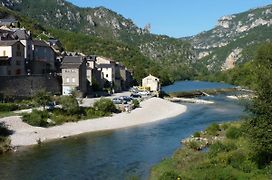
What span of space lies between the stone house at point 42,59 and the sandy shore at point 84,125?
20.0 meters

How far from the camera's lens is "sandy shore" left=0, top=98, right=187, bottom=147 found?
52656 millimetres

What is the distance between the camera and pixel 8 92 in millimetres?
67562

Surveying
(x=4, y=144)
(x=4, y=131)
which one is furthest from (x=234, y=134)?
(x=4, y=131)

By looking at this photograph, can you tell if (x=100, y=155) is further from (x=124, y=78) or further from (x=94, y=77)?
(x=124, y=78)

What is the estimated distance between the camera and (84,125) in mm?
61906

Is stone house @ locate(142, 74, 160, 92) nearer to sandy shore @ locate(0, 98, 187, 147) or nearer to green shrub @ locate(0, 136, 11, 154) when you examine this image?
sandy shore @ locate(0, 98, 187, 147)

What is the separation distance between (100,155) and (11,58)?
122ft

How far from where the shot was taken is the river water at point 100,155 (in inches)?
1458

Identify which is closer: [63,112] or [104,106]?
[63,112]

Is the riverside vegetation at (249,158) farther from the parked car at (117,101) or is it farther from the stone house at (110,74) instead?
the stone house at (110,74)

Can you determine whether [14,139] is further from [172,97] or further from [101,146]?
[172,97]

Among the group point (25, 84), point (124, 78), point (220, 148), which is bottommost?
point (220, 148)

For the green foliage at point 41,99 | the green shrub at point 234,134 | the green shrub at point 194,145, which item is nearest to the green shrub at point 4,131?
the green foliage at point 41,99

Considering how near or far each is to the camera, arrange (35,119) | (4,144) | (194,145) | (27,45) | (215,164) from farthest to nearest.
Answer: (27,45)
(35,119)
(4,144)
(194,145)
(215,164)
